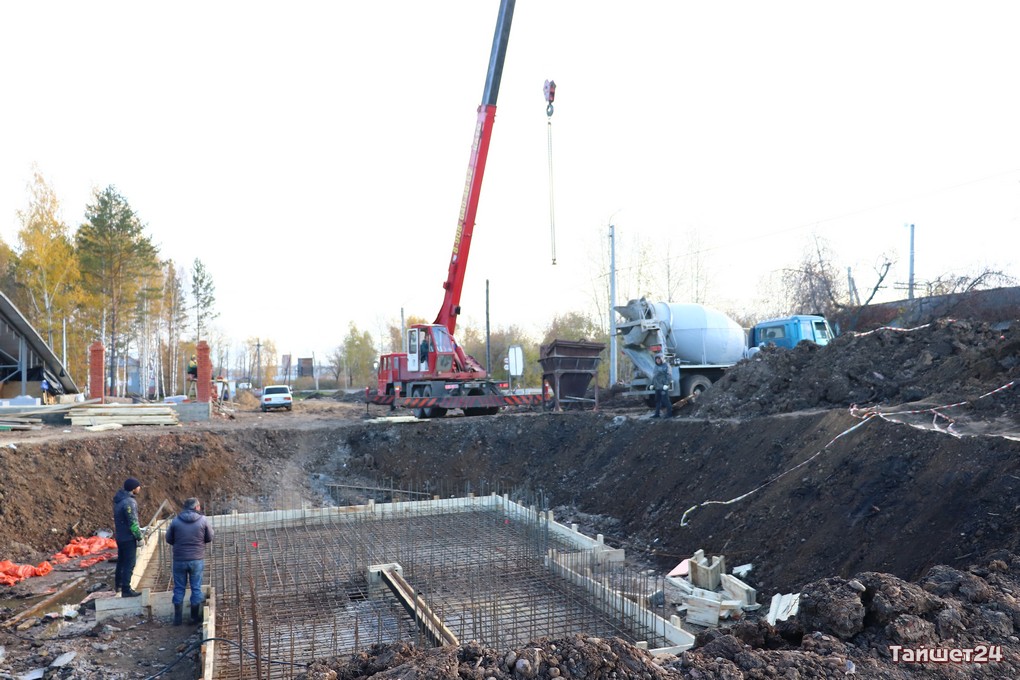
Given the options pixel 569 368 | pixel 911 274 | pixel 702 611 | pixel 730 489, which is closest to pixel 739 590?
pixel 702 611

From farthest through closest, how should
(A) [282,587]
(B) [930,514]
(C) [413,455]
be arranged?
1. (C) [413,455]
2. (A) [282,587]
3. (B) [930,514]

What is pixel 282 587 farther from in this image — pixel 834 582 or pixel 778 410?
pixel 778 410

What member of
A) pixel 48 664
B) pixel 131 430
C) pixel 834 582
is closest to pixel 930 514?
pixel 834 582

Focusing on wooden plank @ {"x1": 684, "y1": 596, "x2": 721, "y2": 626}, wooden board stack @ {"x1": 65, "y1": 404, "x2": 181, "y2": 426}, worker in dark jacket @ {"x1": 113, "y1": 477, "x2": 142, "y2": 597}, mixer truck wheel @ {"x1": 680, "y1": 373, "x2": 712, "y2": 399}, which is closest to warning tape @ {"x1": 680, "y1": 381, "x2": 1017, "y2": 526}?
wooden plank @ {"x1": 684, "y1": 596, "x2": 721, "y2": 626}

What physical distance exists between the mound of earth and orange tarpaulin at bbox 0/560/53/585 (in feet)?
32.5

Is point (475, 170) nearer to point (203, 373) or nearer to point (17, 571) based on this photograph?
point (17, 571)

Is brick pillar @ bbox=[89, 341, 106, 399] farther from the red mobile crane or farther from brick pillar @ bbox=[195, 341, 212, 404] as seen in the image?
the red mobile crane

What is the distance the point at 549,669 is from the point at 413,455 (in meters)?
10.6

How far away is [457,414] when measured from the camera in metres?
16.5

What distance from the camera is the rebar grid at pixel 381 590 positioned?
5.63 metres

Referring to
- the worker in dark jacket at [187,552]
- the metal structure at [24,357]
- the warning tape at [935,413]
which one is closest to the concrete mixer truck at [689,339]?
the warning tape at [935,413]

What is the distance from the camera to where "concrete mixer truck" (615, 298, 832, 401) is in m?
14.6

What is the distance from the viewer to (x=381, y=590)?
6.92 metres

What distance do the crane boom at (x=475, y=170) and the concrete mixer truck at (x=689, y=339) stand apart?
3.73 meters
